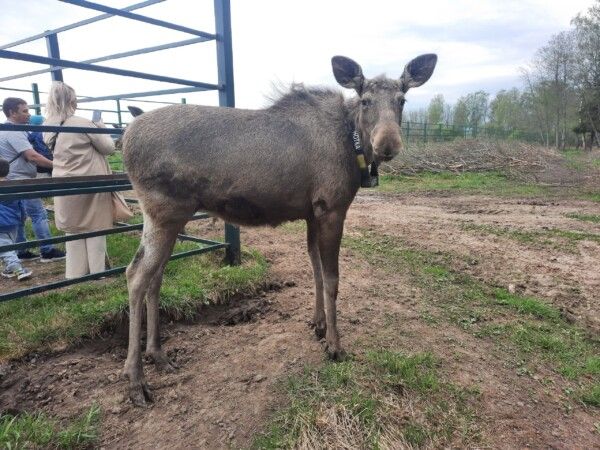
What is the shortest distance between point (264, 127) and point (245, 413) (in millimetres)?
2132

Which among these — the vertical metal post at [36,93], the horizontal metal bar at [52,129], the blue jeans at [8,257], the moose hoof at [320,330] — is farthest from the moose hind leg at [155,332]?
the vertical metal post at [36,93]

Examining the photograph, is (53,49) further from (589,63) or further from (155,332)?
(589,63)

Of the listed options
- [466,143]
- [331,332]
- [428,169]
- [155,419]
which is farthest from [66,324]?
[466,143]

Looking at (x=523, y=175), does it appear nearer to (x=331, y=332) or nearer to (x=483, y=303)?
(x=483, y=303)

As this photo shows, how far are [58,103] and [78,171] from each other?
2.37 ft

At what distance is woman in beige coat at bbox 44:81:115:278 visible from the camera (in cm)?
409

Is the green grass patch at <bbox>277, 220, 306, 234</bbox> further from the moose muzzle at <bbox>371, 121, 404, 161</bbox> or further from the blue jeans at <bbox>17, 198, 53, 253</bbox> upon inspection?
the moose muzzle at <bbox>371, 121, 404, 161</bbox>

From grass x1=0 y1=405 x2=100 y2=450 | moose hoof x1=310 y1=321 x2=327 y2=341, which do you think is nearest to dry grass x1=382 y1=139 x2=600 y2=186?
moose hoof x1=310 y1=321 x2=327 y2=341

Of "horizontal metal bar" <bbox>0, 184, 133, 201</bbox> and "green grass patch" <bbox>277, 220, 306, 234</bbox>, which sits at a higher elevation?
"horizontal metal bar" <bbox>0, 184, 133, 201</bbox>

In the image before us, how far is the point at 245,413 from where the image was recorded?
8.59 ft

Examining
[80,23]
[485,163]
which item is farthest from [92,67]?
[485,163]

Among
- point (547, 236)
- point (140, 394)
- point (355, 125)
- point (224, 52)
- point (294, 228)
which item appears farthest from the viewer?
point (294, 228)

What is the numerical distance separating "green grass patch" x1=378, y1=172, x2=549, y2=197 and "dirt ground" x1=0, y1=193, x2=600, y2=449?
6.85 metres

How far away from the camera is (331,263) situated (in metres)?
3.28
